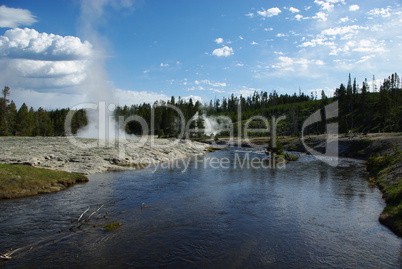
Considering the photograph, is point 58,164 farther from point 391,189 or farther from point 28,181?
point 391,189

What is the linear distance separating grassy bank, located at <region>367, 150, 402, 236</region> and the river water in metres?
0.74

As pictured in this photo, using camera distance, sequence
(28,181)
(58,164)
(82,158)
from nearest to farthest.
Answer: (28,181) → (58,164) → (82,158)

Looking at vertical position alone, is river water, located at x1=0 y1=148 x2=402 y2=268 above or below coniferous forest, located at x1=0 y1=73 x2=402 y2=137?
below

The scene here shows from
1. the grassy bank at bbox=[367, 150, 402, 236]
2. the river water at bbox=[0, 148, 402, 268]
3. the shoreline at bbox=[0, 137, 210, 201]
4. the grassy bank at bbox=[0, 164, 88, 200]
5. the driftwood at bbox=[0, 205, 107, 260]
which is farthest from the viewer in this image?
the shoreline at bbox=[0, 137, 210, 201]

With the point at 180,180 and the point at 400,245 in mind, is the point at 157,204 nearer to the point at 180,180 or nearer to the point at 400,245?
the point at 180,180

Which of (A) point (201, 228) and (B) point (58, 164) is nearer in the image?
(A) point (201, 228)

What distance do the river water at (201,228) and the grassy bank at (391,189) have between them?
74 centimetres

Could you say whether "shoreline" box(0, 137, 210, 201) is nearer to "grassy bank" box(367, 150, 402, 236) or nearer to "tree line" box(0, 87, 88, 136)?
"grassy bank" box(367, 150, 402, 236)

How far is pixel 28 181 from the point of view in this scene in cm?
2778

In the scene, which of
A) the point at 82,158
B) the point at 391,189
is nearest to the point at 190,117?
the point at 82,158

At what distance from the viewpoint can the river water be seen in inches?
577

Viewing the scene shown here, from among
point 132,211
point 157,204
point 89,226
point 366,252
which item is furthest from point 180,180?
point 366,252

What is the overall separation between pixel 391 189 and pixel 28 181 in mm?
37219

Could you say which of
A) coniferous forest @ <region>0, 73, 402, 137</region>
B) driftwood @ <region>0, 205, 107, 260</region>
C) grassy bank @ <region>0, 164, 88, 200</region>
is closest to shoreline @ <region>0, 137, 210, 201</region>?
grassy bank @ <region>0, 164, 88, 200</region>
